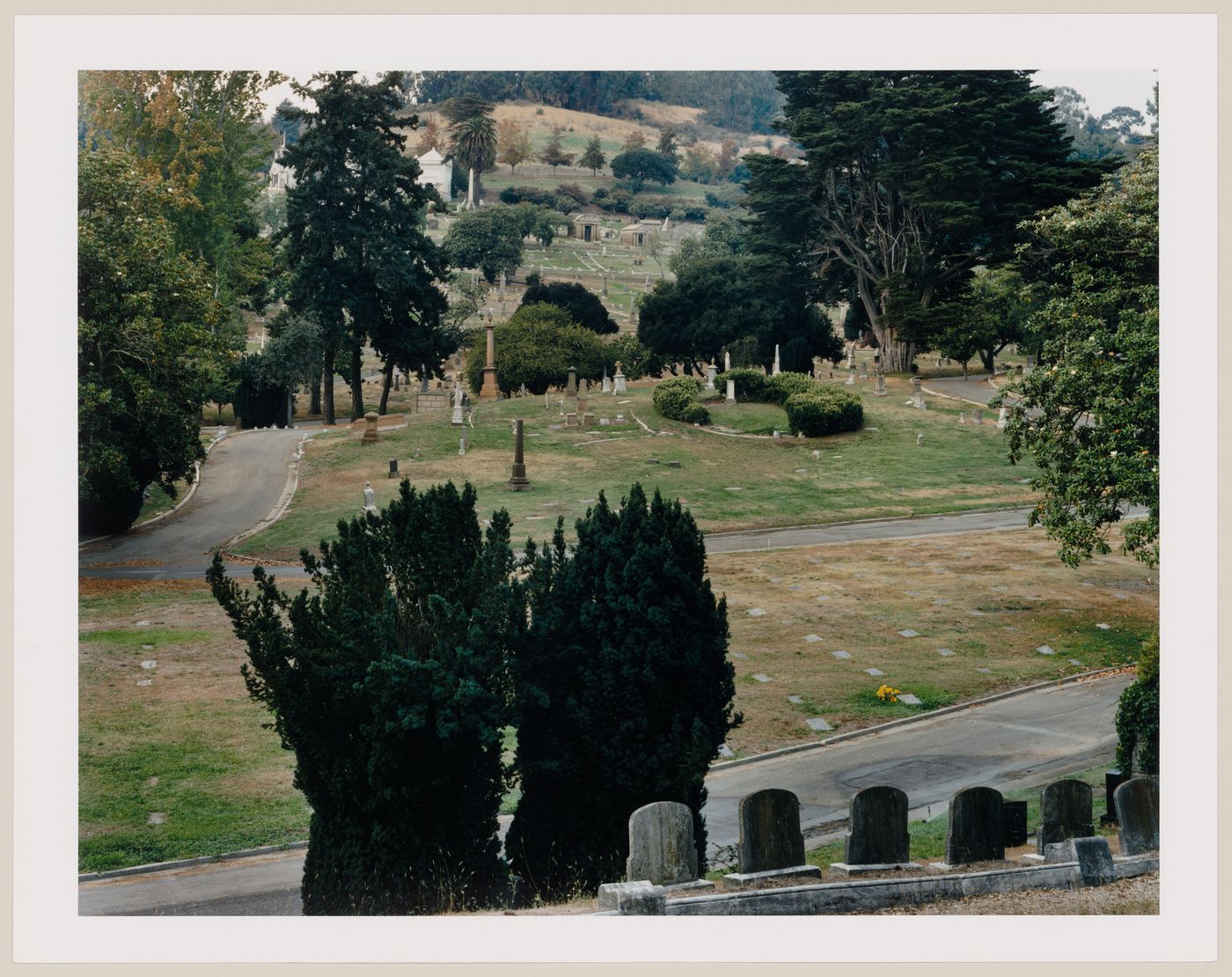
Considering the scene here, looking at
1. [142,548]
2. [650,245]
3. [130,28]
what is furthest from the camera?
[650,245]

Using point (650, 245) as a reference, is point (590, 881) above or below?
below

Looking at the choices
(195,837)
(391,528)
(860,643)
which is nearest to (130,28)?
(391,528)

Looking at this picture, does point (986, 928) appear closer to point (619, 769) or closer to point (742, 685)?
point (619, 769)

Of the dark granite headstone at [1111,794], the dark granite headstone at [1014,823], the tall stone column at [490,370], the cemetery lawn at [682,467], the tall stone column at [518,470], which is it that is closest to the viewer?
the dark granite headstone at [1014,823]

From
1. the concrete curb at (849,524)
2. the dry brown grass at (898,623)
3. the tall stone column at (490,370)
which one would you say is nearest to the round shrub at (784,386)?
the concrete curb at (849,524)

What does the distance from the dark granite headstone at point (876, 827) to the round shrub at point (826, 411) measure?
578 cm

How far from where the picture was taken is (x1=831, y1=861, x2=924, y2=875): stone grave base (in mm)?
8195

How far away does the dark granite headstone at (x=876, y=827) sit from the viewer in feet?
26.7

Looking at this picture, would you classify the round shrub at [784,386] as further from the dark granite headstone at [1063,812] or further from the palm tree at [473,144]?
the dark granite headstone at [1063,812]

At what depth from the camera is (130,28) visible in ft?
30.7

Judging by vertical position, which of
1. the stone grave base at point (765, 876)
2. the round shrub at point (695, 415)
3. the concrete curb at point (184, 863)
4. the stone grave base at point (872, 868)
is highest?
the round shrub at point (695, 415)

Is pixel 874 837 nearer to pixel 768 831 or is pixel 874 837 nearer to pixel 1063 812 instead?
pixel 768 831

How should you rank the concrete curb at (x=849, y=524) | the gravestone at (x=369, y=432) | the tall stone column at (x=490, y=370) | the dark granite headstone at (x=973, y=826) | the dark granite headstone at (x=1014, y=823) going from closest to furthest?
the dark granite headstone at (x=973, y=826), the dark granite headstone at (x=1014, y=823), the concrete curb at (x=849, y=524), the gravestone at (x=369, y=432), the tall stone column at (x=490, y=370)

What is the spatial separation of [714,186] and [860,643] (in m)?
5.30
